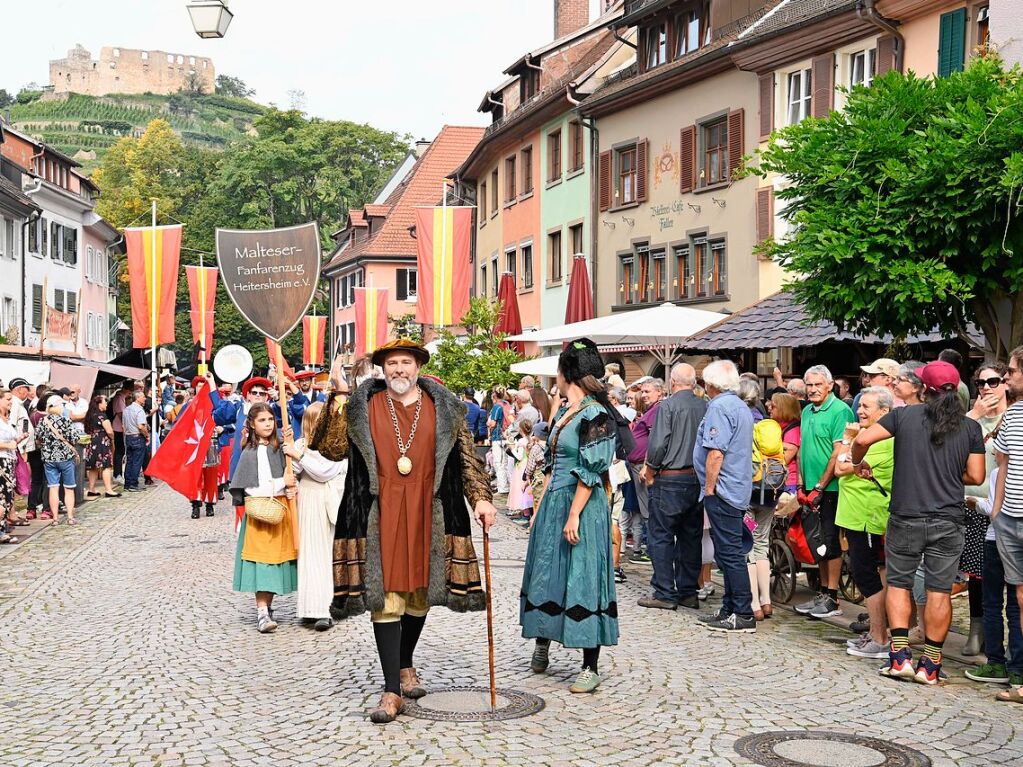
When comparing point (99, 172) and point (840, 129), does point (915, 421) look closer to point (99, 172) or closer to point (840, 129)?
point (840, 129)

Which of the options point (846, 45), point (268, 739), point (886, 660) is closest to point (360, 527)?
point (268, 739)

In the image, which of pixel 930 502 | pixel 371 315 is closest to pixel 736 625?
pixel 930 502

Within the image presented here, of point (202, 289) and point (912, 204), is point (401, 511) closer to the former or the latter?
point (912, 204)

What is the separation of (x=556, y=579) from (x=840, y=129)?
7.27 meters

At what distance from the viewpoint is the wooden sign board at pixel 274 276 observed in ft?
31.3

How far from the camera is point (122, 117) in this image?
531ft

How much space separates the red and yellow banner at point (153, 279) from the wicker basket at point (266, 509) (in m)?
19.1

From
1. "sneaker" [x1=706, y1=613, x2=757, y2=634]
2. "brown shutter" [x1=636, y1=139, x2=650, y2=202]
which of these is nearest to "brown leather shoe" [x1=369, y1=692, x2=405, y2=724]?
"sneaker" [x1=706, y1=613, x2=757, y2=634]

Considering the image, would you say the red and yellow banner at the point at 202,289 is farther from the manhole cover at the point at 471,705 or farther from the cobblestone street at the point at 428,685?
the manhole cover at the point at 471,705

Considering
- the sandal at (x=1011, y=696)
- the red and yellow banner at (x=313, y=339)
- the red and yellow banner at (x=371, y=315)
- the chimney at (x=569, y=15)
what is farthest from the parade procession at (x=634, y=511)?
the red and yellow banner at (x=313, y=339)

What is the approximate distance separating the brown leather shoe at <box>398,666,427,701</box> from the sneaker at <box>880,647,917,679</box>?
113 inches

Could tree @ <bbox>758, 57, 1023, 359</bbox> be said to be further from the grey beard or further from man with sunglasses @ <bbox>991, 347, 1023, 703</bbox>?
the grey beard

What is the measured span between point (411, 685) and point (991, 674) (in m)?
3.51

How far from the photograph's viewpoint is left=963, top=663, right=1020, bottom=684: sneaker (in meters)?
7.77
